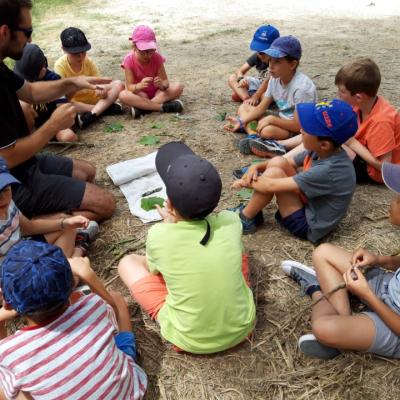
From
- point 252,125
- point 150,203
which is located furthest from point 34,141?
point 252,125

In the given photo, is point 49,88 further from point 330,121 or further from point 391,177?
point 391,177

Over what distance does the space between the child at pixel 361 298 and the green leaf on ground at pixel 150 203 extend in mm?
1418

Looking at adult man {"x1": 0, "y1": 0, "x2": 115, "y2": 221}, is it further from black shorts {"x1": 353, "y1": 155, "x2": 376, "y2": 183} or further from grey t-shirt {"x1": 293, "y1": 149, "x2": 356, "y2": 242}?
black shorts {"x1": 353, "y1": 155, "x2": 376, "y2": 183}

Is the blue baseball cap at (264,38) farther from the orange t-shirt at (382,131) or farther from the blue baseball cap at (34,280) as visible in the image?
the blue baseball cap at (34,280)

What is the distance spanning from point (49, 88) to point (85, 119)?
3.71ft

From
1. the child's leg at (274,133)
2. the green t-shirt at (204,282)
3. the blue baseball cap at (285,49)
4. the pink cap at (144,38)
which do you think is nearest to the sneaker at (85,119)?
the pink cap at (144,38)

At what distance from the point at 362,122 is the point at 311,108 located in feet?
3.50

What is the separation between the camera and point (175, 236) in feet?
6.65

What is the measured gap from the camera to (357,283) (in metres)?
2.14

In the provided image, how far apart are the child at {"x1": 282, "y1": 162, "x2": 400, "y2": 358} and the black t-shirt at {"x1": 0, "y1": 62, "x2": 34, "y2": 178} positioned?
2.14 meters

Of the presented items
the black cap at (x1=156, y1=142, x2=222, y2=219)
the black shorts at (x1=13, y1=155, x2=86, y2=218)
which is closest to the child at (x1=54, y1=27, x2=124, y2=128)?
the black shorts at (x1=13, y1=155, x2=86, y2=218)

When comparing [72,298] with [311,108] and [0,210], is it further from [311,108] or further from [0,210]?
[311,108]

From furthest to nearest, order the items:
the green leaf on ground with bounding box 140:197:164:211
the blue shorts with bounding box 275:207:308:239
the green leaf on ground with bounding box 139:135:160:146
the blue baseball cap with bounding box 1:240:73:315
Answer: the green leaf on ground with bounding box 139:135:160:146
the green leaf on ground with bounding box 140:197:164:211
the blue shorts with bounding box 275:207:308:239
the blue baseball cap with bounding box 1:240:73:315

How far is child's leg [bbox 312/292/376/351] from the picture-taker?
210 cm
